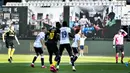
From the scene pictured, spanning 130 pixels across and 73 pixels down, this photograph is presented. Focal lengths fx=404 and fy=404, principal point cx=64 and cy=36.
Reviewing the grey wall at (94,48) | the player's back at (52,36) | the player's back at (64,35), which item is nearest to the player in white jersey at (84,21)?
the grey wall at (94,48)

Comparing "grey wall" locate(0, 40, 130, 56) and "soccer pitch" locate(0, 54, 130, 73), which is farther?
"grey wall" locate(0, 40, 130, 56)

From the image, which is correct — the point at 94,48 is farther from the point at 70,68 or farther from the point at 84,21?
the point at 70,68

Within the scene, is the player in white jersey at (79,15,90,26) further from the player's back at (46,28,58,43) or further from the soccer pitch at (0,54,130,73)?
the player's back at (46,28,58,43)

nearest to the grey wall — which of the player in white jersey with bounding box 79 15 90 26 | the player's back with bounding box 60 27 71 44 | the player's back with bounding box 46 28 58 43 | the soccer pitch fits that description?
the player in white jersey with bounding box 79 15 90 26

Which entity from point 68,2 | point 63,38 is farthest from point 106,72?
point 68,2

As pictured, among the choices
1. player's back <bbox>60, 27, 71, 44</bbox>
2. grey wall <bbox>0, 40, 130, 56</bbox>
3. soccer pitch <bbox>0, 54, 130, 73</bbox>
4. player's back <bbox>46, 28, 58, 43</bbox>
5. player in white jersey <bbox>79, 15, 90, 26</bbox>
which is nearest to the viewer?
player's back <bbox>60, 27, 71, 44</bbox>

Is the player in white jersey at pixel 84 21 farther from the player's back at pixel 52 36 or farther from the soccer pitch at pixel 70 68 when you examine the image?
the player's back at pixel 52 36

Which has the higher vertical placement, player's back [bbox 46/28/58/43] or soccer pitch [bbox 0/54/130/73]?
player's back [bbox 46/28/58/43]

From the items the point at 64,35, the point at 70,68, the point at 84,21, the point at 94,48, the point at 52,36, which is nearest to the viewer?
the point at 64,35

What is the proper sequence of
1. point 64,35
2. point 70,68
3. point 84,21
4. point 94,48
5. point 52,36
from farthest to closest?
point 84,21 → point 94,48 → point 70,68 → point 52,36 → point 64,35

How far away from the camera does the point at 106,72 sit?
16.4m

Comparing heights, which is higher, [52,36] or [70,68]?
[52,36]

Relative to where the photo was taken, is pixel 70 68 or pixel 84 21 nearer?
pixel 70 68

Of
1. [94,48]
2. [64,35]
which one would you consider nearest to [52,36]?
[64,35]
